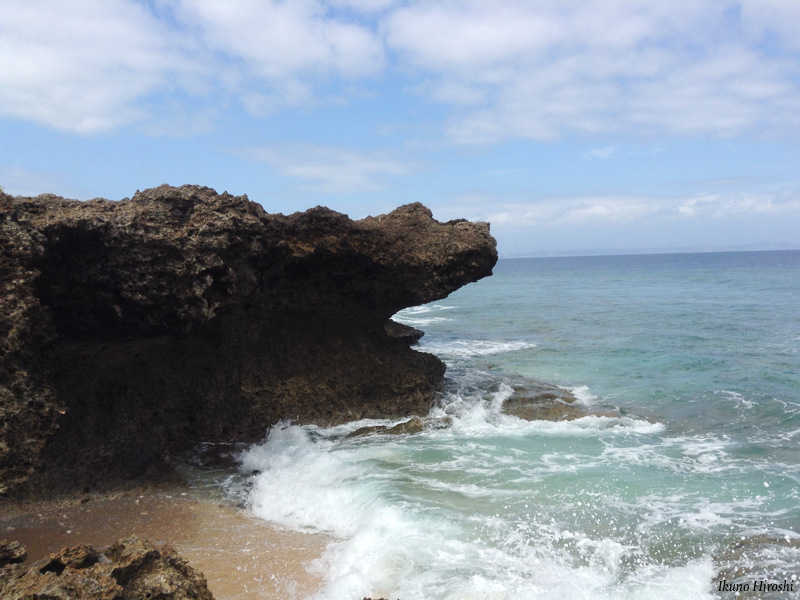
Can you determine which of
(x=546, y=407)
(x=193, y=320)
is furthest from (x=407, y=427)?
(x=193, y=320)

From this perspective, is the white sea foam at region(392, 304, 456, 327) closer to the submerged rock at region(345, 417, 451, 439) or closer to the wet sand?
the submerged rock at region(345, 417, 451, 439)

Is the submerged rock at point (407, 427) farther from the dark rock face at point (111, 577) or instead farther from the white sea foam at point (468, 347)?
the white sea foam at point (468, 347)

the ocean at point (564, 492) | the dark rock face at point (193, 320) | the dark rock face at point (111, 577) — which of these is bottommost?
the ocean at point (564, 492)

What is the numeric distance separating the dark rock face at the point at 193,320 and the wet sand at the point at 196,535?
0.46 metres

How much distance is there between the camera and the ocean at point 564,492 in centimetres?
527

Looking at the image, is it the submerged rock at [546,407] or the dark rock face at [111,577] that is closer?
the dark rock face at [111,577]

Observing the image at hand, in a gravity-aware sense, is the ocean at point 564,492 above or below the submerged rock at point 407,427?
below

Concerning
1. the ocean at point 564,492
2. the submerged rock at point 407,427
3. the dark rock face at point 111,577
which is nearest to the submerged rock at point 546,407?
the ocean at point 564,492

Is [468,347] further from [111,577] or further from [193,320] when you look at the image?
[111,577]

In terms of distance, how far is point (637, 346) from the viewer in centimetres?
1767

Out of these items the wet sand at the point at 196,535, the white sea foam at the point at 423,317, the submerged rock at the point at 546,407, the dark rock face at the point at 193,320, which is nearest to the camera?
the wet sand at the point at 196,535

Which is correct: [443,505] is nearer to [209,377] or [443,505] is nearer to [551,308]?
[209,377]

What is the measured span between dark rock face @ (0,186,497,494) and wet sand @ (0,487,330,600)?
46cm

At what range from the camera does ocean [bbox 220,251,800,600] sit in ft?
17.3
